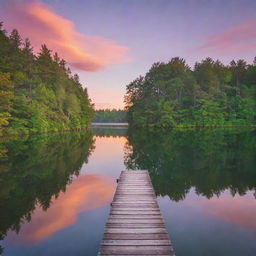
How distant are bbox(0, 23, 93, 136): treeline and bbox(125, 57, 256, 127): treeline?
83.4 feet

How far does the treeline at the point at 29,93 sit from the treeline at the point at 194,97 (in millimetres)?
25433

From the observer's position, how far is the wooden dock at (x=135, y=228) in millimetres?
5824

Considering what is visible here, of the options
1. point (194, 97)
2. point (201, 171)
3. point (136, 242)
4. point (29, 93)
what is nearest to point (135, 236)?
point (136, 242)

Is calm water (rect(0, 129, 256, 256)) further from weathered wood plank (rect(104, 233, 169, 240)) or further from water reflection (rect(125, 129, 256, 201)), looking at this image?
weathered wood plank (rect(104, 233, 169, 240))

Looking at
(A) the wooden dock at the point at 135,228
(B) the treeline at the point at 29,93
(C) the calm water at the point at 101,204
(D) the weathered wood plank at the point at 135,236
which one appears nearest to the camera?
(A) the wooden dock at the point at 135,228

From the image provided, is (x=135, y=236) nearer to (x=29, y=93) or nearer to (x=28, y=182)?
(x=28, y=182)

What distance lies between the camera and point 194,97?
2869 inches

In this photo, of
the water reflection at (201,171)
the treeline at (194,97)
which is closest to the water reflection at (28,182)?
the water reflection at (201,171)

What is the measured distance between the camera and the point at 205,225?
8.50 metres

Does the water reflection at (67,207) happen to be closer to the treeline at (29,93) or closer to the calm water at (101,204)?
the calm water at (101,204)

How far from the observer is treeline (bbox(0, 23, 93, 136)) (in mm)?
35312

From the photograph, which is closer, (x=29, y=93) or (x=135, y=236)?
(x=135, y=236)

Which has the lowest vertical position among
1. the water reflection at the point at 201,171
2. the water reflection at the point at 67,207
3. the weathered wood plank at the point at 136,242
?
the water reflection at the point at 67,207

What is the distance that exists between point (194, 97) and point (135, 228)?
231 ft
